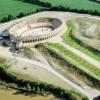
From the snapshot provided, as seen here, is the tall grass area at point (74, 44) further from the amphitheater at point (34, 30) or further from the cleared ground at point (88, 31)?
the amphitheater at point (34, 30)

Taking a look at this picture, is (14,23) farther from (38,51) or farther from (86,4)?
(86,4)

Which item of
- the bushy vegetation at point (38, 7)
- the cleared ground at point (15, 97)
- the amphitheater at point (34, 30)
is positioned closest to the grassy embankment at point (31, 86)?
the cleared ground at point (15, 97)

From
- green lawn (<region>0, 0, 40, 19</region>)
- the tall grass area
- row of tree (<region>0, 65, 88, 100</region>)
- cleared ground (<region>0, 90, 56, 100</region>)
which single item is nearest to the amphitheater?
the tall grass area

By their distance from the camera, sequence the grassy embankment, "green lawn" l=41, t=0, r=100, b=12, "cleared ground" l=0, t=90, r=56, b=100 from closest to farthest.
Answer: the grassy embankment, "cleared ground" l=0, t=90, r=56, b=100, "green lawn" l=41, t=0, r=100, b=12

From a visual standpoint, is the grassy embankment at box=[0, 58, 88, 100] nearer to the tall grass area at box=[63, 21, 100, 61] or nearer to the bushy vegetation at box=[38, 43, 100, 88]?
the bushy vegetation at box=[38, 43, 100, 88]

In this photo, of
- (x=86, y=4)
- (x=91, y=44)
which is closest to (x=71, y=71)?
(x=91, y=44)

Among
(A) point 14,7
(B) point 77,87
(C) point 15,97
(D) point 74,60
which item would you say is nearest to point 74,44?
(D) point 74,60

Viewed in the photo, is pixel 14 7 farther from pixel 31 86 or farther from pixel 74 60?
pixel 31 86
